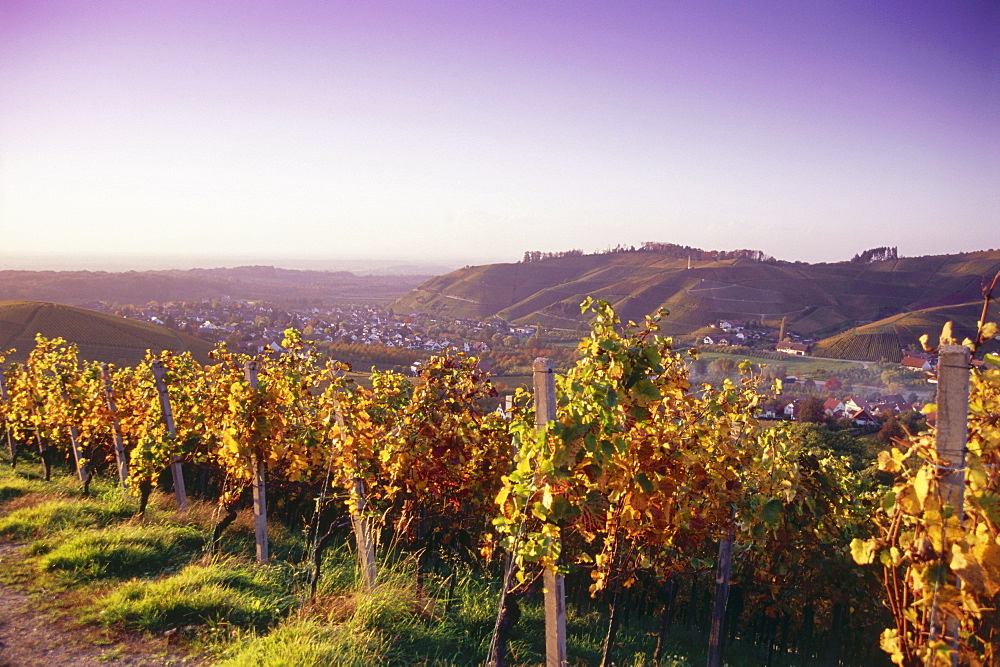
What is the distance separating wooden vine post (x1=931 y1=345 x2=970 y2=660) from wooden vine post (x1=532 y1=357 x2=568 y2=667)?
5.33ft

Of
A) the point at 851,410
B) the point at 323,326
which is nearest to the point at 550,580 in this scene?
the point at 851,410

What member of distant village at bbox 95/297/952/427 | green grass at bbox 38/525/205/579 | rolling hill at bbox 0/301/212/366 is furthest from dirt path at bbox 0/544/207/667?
rolling hill at bbox 0/301/212/366

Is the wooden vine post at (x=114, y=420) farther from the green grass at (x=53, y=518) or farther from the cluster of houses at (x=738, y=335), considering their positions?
the cluster of houses at (x=738, y=335)

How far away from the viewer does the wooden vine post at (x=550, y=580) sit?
9.60ft

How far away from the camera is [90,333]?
41500 millimetres

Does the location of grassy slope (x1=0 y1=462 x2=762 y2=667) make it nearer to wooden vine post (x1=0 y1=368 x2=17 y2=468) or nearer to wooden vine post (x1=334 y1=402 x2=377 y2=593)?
wooden vine post (x1=334 y1=402 x2=377 y2=593)

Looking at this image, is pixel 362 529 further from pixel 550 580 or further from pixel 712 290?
pixel 712 290

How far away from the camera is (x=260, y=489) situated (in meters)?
5.54

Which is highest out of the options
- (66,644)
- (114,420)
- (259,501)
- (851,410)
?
(114,420)

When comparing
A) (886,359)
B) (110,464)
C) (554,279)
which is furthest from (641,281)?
(110,464)

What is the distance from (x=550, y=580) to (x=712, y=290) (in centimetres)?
9267

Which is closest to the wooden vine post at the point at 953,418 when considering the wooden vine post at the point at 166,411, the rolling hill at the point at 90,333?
the wooden vine post at the point at 166,411

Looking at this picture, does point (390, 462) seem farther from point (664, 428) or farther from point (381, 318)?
point (381, 318)

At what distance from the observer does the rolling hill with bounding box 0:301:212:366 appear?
37.7m
